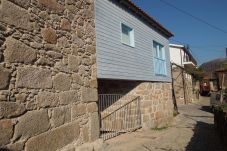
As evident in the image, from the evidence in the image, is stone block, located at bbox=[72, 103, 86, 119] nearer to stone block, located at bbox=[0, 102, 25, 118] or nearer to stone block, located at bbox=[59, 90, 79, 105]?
stone block, located at bbox=[59, 90, 79, 105]

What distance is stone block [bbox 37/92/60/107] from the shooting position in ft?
14.8

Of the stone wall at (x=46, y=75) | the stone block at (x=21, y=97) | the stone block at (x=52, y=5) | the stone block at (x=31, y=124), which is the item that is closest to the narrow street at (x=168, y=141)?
the stone wall at (x=46, y=75)

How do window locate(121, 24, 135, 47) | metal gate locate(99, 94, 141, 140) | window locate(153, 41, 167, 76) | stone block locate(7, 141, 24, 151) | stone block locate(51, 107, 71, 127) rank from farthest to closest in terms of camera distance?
window locate(153, 41, 167, 76)
metal gate locate(99, 94, 141, 140)
window locate(121, 24, 135, 47)
stone block locate(51, 107, 71, 127)
stone block locate(7, 141, 24, 151)

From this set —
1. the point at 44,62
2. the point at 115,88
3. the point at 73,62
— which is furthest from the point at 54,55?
the point at 115,88

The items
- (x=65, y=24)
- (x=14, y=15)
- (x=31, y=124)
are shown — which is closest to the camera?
(x=14, y=15)

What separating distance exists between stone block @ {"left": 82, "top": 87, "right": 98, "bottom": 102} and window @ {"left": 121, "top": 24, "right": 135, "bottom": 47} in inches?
138

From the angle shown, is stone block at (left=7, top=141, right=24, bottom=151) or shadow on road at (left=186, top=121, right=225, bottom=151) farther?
shadow on road at (left=186, top=121, right=225, bottom=151)

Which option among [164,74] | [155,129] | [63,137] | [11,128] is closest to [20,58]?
[11,128]

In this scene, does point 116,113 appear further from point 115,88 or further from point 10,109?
point 10,109

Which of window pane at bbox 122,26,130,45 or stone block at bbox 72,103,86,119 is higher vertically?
window pane at bbox 122,26,130,45

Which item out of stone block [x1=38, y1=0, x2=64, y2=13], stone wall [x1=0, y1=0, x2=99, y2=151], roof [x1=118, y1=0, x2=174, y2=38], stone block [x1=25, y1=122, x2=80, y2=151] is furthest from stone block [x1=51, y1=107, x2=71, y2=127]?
roof [x1=118, y1=0, x2=174, y2=38]

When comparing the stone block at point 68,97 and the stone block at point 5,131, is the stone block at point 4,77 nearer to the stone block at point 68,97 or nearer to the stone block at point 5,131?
the stone block at point 5,131

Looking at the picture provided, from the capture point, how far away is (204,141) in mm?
8328

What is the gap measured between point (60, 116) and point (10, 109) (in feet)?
4.24
